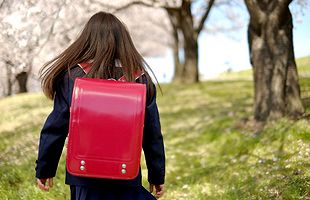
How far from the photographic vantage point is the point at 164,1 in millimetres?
21312

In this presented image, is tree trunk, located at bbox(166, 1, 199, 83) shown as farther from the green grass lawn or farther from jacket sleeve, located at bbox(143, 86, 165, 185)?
jacket sleeve, located at bbox(143, 86, 165, 185)

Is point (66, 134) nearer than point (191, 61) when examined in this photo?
Yes

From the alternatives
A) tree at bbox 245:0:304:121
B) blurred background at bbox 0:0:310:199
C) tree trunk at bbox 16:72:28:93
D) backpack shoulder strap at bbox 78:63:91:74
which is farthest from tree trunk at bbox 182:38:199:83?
backpack shoulder strap at bbox 78:63:91:74

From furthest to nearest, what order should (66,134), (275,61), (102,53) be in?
(275,61), (66,134), (102,53)

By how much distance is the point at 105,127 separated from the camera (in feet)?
11.2

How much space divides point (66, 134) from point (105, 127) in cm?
47

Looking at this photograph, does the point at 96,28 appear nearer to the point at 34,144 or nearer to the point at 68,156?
the point at 68,156

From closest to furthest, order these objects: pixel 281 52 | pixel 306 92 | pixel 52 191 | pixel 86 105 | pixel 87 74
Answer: pixel 86 105 < pixel 87 74 < pixel 52 191 < pixel 281 52 < pixel 306 92

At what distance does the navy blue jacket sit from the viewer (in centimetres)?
363

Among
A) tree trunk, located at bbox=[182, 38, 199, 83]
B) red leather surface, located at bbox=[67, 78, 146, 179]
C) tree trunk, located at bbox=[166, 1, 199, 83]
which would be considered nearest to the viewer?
red leather surface, located at bbox=[67, 78, 146, 179]

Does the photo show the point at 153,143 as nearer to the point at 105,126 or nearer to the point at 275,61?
the point at 105,126

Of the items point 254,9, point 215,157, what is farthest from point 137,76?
point 254,9

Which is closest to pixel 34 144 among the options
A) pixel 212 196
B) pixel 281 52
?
pixel 212 196

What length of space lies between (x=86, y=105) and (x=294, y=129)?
598cm
